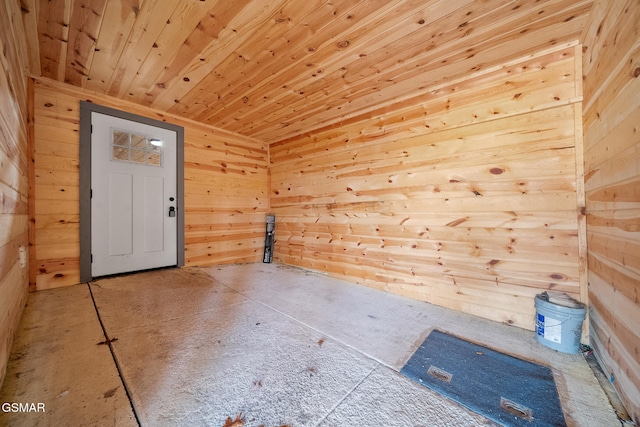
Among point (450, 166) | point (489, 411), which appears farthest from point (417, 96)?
point (489, 411)

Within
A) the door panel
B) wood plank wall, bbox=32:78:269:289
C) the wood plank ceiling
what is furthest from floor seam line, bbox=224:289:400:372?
the wood plank ceiling

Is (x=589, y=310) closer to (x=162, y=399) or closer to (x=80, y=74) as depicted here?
(x=162, y=399)

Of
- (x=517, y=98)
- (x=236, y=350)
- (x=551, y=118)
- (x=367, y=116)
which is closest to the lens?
(x=236, y=350)

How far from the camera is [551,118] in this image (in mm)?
1767

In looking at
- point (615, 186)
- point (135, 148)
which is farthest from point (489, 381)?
point (135, 148)

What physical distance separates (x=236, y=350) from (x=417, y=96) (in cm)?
282

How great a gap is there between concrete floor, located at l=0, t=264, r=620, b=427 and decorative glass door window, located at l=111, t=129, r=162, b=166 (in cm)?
158

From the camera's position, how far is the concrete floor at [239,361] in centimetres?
100

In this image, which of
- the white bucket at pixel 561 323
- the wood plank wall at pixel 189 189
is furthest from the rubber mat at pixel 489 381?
A: the wood plank wall at pixel 189 189

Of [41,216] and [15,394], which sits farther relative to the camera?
[41,216]

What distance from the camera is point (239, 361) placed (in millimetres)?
1339

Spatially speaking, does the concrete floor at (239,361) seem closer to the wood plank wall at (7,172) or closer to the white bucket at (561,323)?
the white bucket at (561,323)

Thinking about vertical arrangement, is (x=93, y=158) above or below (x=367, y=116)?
below

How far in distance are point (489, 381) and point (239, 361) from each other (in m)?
1.40
